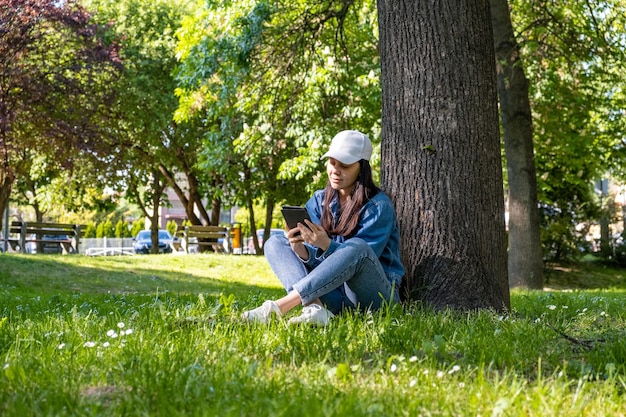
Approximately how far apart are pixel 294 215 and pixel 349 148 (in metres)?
0.65

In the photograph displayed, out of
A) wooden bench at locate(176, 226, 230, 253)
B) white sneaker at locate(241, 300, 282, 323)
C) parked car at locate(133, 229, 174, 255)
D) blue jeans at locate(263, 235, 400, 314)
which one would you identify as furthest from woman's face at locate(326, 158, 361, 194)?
parked car at locate(133, 229, 174, 255)

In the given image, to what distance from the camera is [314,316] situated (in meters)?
4.60

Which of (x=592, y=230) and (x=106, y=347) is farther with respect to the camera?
(x=592, y=230)

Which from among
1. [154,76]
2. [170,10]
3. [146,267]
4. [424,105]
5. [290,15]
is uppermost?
[170,10]

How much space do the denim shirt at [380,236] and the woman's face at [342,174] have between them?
21 cm

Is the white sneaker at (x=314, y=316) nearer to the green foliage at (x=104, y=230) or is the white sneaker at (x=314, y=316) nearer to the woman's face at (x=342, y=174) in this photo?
the woman's face at (x=342, y=174)

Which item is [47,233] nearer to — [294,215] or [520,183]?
[520,183]

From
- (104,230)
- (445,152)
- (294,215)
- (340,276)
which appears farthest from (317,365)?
(104,230)

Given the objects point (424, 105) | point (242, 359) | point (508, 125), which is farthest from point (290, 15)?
point (242, 359)

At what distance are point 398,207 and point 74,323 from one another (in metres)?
2.46

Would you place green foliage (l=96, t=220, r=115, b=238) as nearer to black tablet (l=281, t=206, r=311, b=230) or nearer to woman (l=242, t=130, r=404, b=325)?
woman (l=242, t=130, r=404, b=325)

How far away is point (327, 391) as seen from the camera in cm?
296

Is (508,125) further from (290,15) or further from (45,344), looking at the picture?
(45,344)

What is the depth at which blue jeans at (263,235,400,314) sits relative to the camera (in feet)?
15.5
